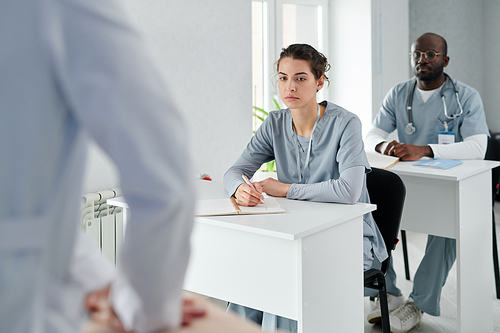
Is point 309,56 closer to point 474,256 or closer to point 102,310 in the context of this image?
point 474,256

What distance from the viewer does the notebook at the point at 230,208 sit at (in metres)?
1.53

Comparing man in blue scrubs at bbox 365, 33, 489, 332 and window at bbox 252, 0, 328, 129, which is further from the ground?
window at bbox 252, 0, 328, 129

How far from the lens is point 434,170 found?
2172mm

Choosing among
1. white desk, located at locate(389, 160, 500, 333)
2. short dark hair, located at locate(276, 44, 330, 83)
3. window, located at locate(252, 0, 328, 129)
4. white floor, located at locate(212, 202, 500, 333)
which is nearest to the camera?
short dark hair, located at locate(276, 44, 330, 83)

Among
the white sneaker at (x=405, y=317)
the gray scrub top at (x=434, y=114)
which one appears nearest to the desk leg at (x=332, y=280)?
the white sneaker at (x=405, y=317)

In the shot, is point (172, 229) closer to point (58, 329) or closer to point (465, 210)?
point (58, 329)

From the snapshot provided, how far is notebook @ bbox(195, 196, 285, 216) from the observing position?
5.03ft

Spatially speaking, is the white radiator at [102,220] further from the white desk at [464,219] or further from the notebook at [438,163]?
the notebook at [438,163]

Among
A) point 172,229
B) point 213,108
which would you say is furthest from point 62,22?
point 213,108

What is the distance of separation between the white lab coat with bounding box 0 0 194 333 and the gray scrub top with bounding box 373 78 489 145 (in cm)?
266

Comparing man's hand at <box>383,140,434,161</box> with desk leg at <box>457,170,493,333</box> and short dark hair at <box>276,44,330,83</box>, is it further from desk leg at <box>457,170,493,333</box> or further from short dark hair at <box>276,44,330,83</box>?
short dark hair at <box>276,44,330,83</box>

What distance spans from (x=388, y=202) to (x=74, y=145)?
1.73 m

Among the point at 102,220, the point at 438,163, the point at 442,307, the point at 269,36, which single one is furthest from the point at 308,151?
the point at 269,36

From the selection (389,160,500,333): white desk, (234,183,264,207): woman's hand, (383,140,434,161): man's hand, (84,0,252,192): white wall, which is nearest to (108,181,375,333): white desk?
(234,183,264,207): woman's hand
